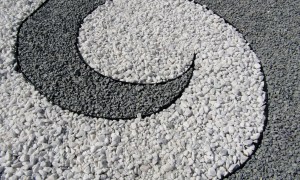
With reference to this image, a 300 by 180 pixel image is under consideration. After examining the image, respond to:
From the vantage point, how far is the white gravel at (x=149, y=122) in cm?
321

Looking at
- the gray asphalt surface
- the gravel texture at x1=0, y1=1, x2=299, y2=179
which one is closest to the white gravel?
the gravel texture at x1=0, y1=1, x2=299, y2=179

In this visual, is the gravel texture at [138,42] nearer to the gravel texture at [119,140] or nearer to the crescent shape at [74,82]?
the crescent shape at [74,82]

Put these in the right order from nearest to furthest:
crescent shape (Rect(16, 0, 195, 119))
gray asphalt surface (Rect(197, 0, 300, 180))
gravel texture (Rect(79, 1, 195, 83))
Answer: gray asphalt surface (Rect(197, 0, 300, 180)), crescent shape (Rect(16, 0, 195, 119)), gravel texture (Rect(79, 1, 195, 83))

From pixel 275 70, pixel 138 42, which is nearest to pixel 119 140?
pixel 138 42

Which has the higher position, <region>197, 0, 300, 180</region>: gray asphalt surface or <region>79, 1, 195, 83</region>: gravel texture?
<region>79, 1, 195, 83</region>: gravel texture

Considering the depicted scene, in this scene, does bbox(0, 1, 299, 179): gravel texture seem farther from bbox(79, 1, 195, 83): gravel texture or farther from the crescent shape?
bbox(79, 1, 195, 83): gravel texture

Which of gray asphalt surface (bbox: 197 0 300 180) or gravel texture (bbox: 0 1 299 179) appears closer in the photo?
gravel texture (bbox: 0 1 299 179)

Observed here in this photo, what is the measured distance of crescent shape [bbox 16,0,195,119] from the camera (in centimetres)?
367

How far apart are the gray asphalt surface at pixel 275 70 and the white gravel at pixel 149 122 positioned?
0.13m

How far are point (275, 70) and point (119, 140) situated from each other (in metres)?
2.15

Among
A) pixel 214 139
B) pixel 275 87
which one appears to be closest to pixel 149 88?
pixel 214 139

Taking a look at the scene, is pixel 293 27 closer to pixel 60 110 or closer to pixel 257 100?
pixel 257 100

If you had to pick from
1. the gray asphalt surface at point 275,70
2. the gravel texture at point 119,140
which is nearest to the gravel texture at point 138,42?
the gravel texture at point 119,140

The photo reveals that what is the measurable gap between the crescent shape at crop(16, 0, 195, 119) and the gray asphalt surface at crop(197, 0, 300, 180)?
1.03 metres
